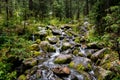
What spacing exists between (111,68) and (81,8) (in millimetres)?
39124

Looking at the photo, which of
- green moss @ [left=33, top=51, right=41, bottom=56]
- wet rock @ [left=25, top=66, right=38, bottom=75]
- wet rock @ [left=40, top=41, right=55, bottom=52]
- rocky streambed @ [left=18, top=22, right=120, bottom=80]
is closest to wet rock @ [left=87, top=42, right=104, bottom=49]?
rocky streambed @ [left=18, top=22, right=120, bottom=80]

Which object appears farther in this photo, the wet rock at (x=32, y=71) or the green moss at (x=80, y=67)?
the green moss at (x=80, y=67)

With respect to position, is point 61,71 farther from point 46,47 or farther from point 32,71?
point 46,47

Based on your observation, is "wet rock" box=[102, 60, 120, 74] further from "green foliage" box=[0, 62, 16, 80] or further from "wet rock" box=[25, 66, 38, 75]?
"green foliage" box=[0, 62, 16, 80]

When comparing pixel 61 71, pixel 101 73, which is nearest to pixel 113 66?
pixel 101 73

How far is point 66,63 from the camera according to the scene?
1485 cm

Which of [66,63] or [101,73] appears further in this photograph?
[66,63]

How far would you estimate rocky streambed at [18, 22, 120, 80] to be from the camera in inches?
494

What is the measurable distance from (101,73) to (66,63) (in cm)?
320

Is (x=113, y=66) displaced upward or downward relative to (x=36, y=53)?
downward

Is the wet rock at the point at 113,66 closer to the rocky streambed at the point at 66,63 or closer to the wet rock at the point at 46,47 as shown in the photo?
the rocky streambed at the point at 66,63

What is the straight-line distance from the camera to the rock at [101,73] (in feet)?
40.0

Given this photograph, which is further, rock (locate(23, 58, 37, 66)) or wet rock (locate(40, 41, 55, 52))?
wet rock (locate(40, 41, 55, 52))

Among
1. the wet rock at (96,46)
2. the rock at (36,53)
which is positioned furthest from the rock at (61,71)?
the wet rock at (96,46)
